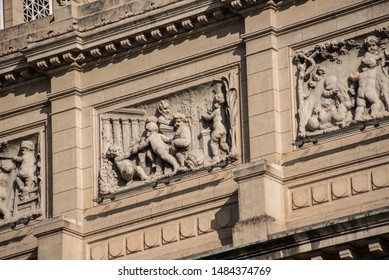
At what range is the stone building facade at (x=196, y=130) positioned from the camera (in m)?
47.3

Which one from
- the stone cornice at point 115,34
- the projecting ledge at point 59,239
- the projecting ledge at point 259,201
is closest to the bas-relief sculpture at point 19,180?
the projecting ledge at point 59,239

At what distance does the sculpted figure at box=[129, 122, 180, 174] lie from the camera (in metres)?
49.7

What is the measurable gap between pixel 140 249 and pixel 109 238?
0.88 metres

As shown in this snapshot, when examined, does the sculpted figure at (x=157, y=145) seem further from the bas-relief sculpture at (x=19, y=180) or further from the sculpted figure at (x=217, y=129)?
the bas-relief sculpture at (x=19, y=180)

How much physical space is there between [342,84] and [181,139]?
3.63m

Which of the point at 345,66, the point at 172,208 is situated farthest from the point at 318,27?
the point at 172,208

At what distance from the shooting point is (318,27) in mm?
48625

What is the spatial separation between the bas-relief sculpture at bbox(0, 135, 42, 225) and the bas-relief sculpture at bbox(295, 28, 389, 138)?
6.34 meters

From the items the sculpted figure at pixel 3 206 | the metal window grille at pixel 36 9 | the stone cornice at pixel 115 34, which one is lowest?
the sculpted figure at pixel 3 206

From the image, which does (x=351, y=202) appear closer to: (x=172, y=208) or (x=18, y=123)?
(x=172, y=208)

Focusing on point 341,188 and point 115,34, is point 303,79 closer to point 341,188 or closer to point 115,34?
point 341,188

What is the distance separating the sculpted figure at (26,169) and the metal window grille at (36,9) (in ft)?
13.8

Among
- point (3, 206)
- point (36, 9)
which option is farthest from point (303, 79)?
point (36, 9)

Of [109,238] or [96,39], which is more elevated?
[96,39]
